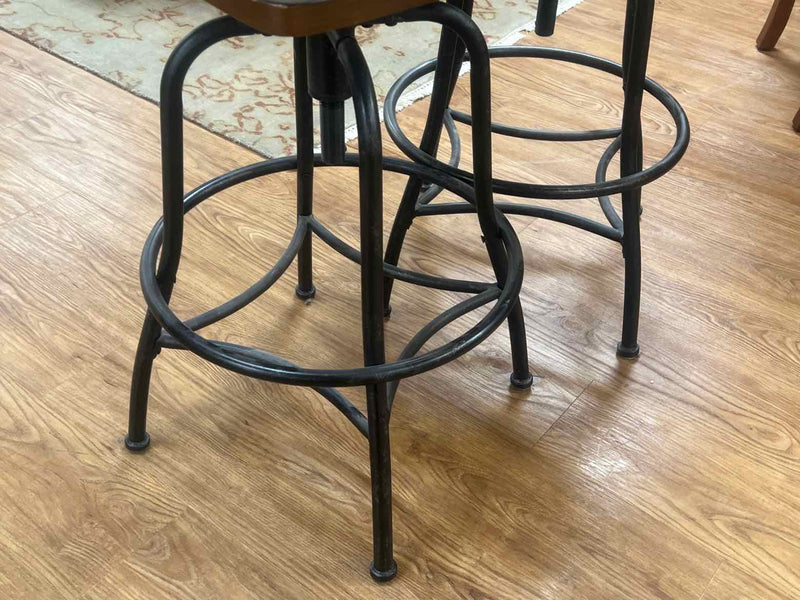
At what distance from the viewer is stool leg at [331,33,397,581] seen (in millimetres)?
872

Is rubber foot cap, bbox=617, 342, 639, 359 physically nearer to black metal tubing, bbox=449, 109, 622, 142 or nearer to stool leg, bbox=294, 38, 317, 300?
black metal tubing, bbox=449, 109, 622, 142

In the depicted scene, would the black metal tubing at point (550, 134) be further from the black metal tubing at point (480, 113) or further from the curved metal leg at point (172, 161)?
the curved metal leg at point (172, 161)

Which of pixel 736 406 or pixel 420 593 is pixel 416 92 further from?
pixel 420 593

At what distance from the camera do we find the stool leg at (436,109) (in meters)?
1.31

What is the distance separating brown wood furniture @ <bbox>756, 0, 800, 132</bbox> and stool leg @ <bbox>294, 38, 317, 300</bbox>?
4.70ft

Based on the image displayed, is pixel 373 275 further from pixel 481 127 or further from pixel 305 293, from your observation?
pixel 305 293

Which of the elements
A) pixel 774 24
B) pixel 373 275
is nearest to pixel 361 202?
pixel 373 275

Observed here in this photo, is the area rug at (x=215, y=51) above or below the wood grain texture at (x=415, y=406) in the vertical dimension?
above

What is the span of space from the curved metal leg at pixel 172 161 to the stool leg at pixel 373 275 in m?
0.12

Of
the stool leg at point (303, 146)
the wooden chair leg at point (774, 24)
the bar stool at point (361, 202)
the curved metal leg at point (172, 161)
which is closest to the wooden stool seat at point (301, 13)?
the bar stool at point (361, 202)

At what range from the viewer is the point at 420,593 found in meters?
1.13

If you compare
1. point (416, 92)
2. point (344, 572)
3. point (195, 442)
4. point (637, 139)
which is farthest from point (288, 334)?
point (416, 92)

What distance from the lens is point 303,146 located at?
4.17 ft

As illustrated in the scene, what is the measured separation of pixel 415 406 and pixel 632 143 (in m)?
0.49
